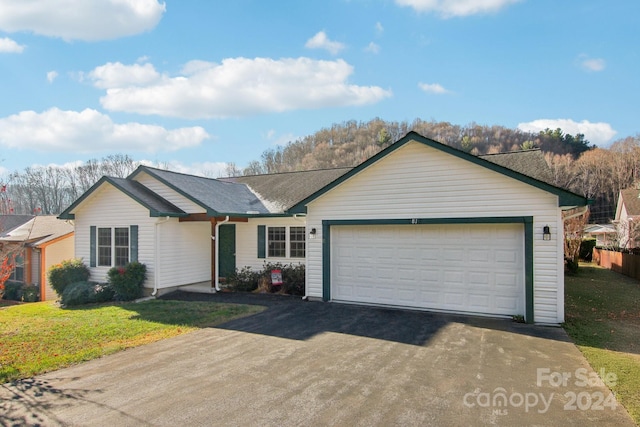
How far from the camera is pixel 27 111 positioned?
18062 mm

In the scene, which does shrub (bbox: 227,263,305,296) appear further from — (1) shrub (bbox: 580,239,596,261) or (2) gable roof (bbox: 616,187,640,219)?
(2) gable roof (bbox: 616,187,640,219)

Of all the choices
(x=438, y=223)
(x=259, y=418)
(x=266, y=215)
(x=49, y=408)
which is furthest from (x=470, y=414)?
(x=266, y=215)

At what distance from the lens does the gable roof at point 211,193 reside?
13635 millimetres

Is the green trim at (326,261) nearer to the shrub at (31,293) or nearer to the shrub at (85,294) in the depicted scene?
the shrub at (85,294)

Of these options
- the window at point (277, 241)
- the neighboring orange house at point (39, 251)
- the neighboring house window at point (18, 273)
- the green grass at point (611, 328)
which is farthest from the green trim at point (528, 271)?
the neighboring house window at point (18, 273)

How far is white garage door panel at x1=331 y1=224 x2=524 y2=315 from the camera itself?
9570 millimetres

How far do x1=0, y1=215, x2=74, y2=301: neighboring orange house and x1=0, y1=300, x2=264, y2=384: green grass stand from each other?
21.6 feet

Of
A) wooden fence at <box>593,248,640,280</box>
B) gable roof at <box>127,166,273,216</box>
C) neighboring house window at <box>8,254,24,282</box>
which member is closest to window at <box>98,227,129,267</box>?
gable roof at <box>127,166,273,216</box>

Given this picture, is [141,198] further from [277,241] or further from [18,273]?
[18,273]

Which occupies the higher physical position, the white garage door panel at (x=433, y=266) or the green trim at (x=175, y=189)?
the green trim at (x=175, y=189)

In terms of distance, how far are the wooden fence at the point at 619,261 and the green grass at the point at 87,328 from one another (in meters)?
16.6

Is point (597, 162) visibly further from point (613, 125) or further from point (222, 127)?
point (222, 127)

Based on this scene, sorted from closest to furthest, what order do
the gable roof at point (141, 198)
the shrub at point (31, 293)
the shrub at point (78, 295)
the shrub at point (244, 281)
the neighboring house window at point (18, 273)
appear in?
the shrub at point (78, 295), the gable roof at point (141, 198), the shrub at point (244, 281), the shrub at point (31, 293), the neighboring house window at point (18, 273)

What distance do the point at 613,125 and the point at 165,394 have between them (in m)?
70.0
